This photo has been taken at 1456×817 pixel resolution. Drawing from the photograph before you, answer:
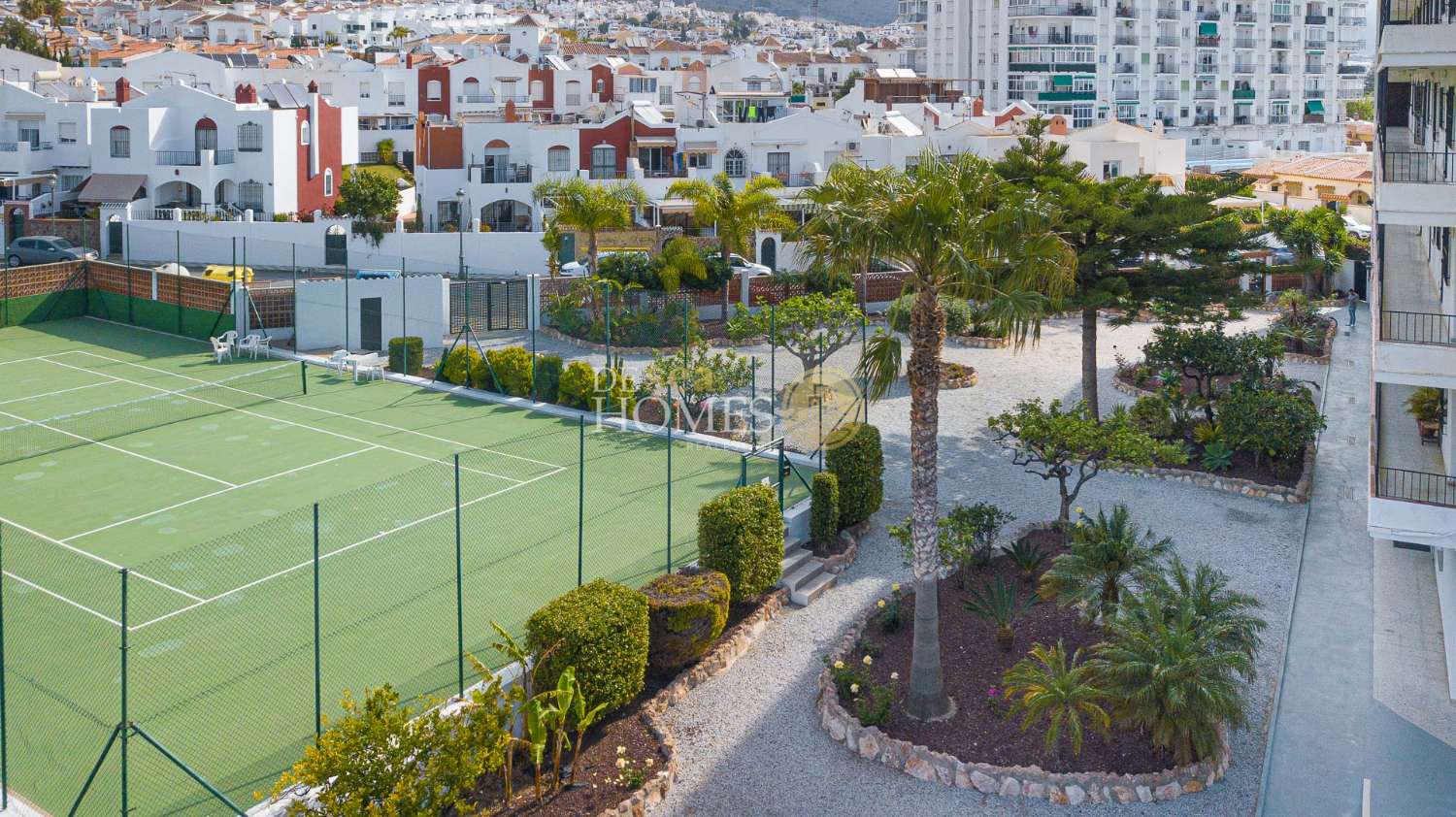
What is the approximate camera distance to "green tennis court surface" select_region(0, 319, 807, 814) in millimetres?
14633

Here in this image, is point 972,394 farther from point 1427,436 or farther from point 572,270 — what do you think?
point 572,270

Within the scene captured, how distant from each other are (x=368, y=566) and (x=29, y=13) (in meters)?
131

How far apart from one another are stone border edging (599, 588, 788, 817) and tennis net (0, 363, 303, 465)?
14.6 meters

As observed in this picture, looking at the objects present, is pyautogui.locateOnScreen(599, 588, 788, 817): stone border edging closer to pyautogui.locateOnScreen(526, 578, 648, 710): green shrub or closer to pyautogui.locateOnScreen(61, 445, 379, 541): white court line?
pyautogui.locateOnScreen(526, 578, 648, 710): green shrub

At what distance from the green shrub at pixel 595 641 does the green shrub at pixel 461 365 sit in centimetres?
1502

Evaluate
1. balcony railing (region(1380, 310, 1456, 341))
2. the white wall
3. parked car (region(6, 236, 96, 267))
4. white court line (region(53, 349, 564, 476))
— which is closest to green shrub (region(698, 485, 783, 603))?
white court line (region(53, 349, 564, 476))

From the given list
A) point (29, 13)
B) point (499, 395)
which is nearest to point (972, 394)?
point (499, 395)

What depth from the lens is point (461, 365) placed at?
1178 inches

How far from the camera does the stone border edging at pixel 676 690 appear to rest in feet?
44.8

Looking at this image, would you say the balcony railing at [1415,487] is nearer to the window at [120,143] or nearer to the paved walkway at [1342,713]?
the paved walkway at [1342,713]

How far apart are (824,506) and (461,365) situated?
12266 mm

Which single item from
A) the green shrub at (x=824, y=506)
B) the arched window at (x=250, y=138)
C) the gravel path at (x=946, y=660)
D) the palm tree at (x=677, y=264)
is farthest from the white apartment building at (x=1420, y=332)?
the arched window at (x=250, y=138)

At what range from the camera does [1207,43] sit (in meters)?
104

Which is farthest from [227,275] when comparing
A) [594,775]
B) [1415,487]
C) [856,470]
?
[1415,487]
